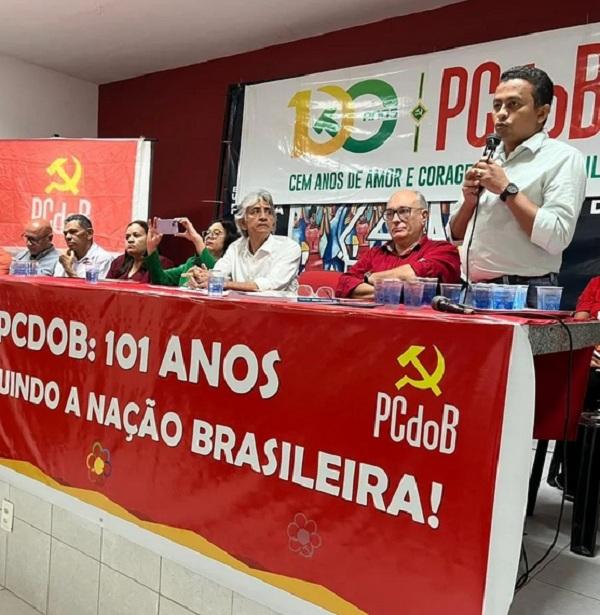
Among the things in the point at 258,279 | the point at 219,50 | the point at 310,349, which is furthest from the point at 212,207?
the point at 310,349

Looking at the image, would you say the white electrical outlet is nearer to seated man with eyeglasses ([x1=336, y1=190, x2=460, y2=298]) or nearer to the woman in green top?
the woman in green top

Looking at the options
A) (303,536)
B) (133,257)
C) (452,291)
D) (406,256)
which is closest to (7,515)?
(303,536)

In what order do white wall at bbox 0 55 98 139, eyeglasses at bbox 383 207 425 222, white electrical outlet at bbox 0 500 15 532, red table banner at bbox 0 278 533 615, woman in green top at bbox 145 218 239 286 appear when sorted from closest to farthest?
red table banner at bbox 0 278 533 615, white electrical outlet at bbox 0 500 15 532, eyeglasses at bbox 383 207 425 222, woman in green top at bbox 145 218 239 286, white wall at bbox 0 55 98 139

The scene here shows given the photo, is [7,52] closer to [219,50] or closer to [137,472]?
[219,50]

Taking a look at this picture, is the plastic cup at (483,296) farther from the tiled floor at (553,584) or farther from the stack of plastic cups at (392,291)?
the tiled floor at (553,584)

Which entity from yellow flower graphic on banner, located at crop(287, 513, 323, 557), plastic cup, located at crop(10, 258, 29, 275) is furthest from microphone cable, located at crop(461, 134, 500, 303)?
plastic cup, located at crop(10, 258, 29, 275)

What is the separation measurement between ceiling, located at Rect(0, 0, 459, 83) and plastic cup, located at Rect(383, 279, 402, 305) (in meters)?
2.88

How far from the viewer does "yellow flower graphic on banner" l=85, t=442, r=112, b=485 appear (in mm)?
1444

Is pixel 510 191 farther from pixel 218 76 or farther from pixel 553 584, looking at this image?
pixel 218 76

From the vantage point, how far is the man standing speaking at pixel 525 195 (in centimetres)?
151

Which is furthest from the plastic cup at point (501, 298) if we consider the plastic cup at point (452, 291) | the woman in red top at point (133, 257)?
the woman in red top at point (133, 257)

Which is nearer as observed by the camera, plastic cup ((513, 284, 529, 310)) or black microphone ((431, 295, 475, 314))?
black microphone ((431, 295, 475, 314))

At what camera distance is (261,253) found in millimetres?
2518

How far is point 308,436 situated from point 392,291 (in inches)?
18.5
